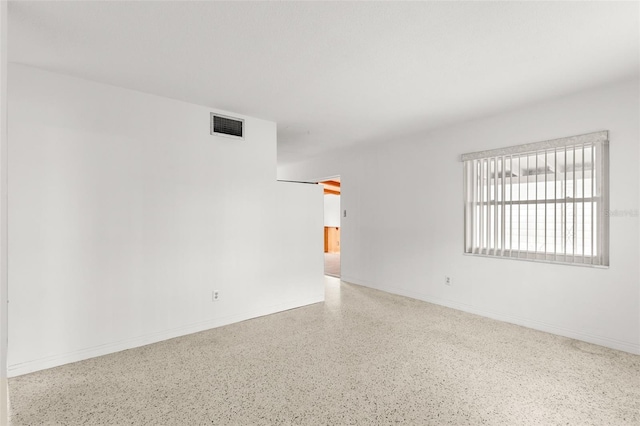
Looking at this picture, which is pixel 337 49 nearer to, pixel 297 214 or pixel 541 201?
pixel 297 214

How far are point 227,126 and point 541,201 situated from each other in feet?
11.9

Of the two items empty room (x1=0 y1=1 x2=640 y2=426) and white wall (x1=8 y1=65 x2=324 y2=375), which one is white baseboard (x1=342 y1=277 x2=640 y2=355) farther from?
white wall (x1=8 y1=65 x2=324 y2=375)

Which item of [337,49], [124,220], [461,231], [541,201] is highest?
[337,49]

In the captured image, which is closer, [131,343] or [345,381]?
[345,381]

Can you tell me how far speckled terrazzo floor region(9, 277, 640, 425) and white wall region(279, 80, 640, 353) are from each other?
335mm

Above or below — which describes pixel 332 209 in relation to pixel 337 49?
below

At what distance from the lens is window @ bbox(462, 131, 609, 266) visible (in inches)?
121

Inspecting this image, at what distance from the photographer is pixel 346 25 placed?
205cm

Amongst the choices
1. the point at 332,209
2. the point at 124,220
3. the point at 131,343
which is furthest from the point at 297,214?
the point at 332,209

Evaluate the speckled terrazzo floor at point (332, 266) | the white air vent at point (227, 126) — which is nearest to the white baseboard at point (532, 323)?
the speckled terrazzo floor at point (332, 266)

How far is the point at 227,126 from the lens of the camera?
371 cm

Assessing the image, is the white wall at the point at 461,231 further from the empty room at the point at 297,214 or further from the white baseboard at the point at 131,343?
the white baseboard at the point at 131,343

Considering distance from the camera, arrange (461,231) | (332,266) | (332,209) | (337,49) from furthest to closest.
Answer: (332,209) → (332,266) → (461,231) → (337,49)

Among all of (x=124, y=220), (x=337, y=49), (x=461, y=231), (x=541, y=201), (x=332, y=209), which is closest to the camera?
(x=337, y=49)
